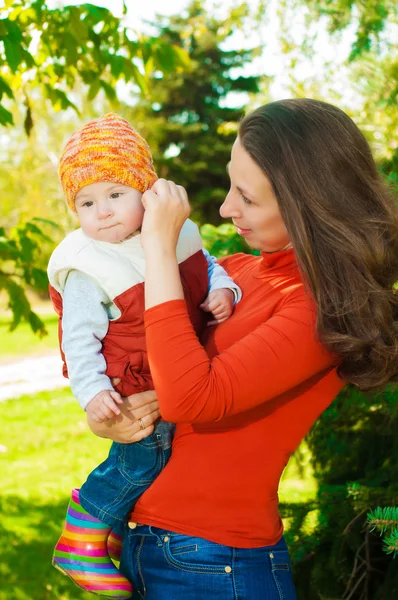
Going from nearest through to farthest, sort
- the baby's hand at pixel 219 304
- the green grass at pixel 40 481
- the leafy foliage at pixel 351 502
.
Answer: the baby's hand at pixel 219 304
the leafy foliage at pixel 351 502
the green grass at pixel 40 481

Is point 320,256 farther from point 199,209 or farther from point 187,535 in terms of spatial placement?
point 199,209

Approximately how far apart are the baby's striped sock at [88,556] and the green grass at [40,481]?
1.62m

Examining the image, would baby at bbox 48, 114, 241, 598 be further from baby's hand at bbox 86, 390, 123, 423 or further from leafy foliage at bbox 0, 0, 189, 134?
leafy foliage at bbox 0, 0, 189, 134

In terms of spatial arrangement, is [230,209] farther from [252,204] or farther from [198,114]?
[198,114]

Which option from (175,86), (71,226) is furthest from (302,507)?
(175,86)

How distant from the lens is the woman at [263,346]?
5.64 feet

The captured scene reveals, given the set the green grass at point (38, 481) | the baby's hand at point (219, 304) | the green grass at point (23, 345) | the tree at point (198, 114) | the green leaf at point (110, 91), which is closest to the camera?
the baby's hand at point (219, 304)

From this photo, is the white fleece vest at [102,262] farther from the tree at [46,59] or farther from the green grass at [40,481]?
the green grass at [40,481]

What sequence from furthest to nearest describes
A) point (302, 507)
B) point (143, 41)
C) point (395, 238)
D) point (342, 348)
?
point (143, 41) → point (302, 507) → point (395, 238) → point (342, 348)

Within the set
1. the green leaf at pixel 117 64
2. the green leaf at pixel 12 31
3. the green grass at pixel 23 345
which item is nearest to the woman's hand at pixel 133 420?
the green leaf at pixel 12 31

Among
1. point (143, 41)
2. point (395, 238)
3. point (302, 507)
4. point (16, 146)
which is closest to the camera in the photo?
point (395, 238)

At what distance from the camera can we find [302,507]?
2.98 metres

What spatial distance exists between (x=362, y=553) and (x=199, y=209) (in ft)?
77.7

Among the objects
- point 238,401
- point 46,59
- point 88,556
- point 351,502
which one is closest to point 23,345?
point 46,59
